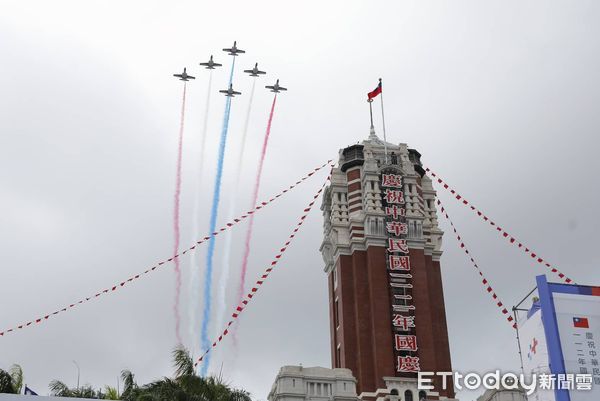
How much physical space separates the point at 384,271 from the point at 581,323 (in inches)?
1853

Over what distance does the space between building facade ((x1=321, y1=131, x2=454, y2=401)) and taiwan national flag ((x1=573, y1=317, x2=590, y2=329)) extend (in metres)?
37.4

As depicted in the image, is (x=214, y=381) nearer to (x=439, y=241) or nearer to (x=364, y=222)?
(x=364, y=222)

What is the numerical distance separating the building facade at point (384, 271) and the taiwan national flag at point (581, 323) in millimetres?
37364

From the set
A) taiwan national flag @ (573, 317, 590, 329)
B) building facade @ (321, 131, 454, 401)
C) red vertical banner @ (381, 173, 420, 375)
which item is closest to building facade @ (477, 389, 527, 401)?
building facade @ (321, 131, 454, 401)

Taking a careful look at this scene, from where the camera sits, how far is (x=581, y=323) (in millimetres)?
38250

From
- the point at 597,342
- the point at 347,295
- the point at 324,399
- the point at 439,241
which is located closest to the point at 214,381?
the point at 324,399

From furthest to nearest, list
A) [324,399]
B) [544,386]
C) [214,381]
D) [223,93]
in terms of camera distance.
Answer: [223,93], [324,399], [214,381], [544,386]

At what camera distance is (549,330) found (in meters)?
37.4

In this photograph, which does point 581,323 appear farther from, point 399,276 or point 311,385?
point 399,276

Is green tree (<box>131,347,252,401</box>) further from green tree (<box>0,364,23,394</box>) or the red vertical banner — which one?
the red vertical banner

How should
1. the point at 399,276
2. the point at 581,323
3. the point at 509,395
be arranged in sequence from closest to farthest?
the point at 581,323, the point at 509,395, the point at 399,276

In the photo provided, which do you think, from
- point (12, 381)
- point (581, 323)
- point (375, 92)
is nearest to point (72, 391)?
point (12, 381)

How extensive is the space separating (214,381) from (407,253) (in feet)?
153

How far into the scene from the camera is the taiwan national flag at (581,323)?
1501 inches
